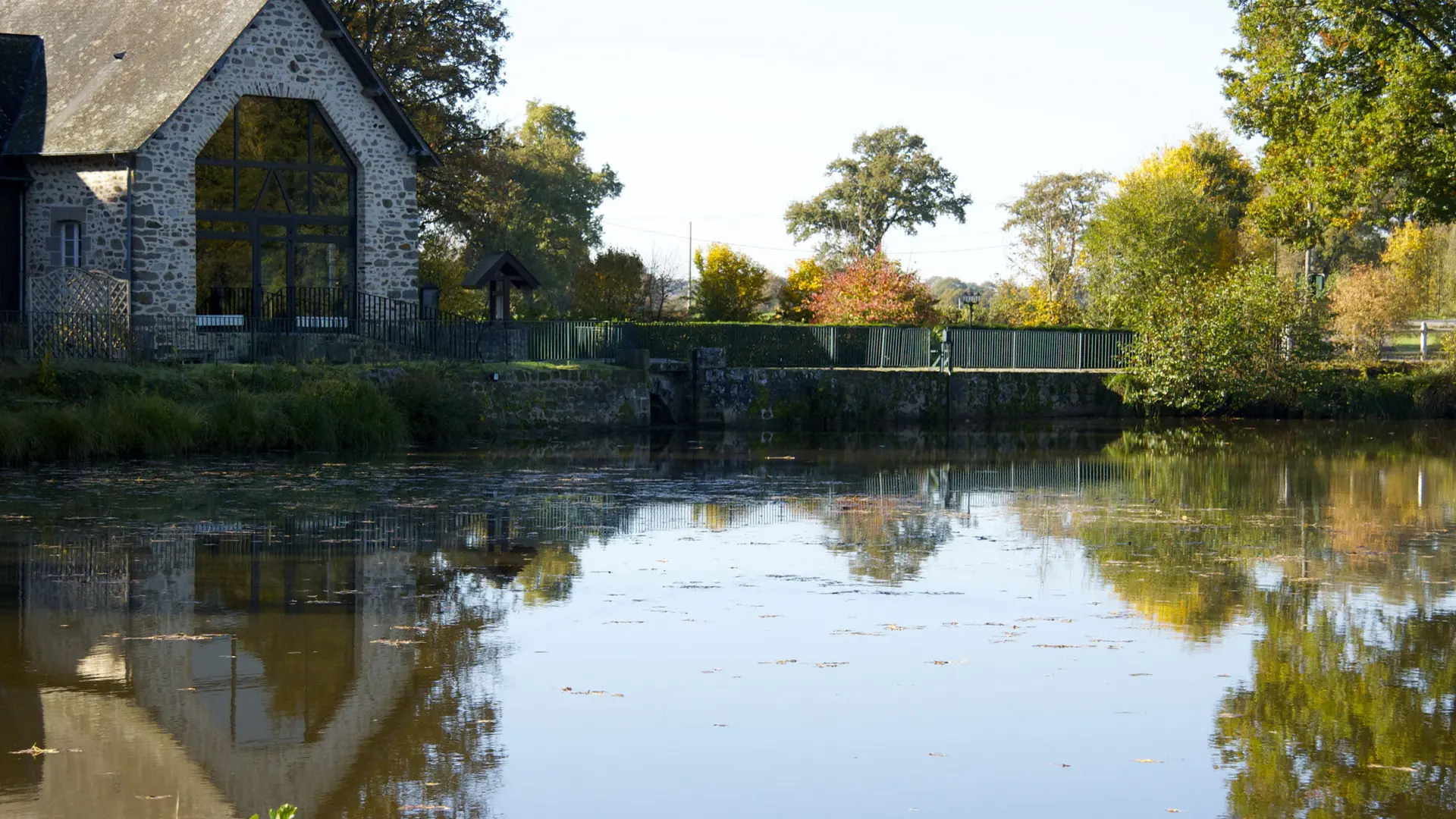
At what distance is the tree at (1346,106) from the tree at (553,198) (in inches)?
1516

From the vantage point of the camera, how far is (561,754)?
7555 mm

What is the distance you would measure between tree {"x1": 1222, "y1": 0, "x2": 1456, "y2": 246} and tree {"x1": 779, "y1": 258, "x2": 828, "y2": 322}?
1659 centimetres

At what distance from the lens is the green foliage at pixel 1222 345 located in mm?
35344

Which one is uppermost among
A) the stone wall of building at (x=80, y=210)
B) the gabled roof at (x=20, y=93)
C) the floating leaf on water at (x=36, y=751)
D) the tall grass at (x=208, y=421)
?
the gabled roof at (x=20, y=93)

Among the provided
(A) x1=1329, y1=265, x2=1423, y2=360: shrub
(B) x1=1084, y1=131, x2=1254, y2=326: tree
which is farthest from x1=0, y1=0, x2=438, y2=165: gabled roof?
(A) x1=1329, y1=265, x2=1423, y2=360: shrub

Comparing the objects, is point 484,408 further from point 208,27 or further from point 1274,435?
point 1274,435

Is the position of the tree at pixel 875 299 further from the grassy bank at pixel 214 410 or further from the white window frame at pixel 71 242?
the white window frame at pixel 71 242

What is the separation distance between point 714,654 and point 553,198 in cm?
6511

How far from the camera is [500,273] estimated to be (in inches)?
1287

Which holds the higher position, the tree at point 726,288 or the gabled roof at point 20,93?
the gabled roof at point 20,93

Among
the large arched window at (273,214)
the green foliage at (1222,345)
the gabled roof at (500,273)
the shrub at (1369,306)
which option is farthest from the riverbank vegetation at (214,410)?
the shrub at (1369,306)

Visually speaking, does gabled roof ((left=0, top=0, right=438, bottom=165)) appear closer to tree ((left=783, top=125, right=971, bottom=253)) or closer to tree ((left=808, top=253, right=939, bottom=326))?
tree ((left=808, top=253, right=939, bottom=326))

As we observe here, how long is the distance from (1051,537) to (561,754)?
8.58 m

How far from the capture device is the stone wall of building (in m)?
28.9
